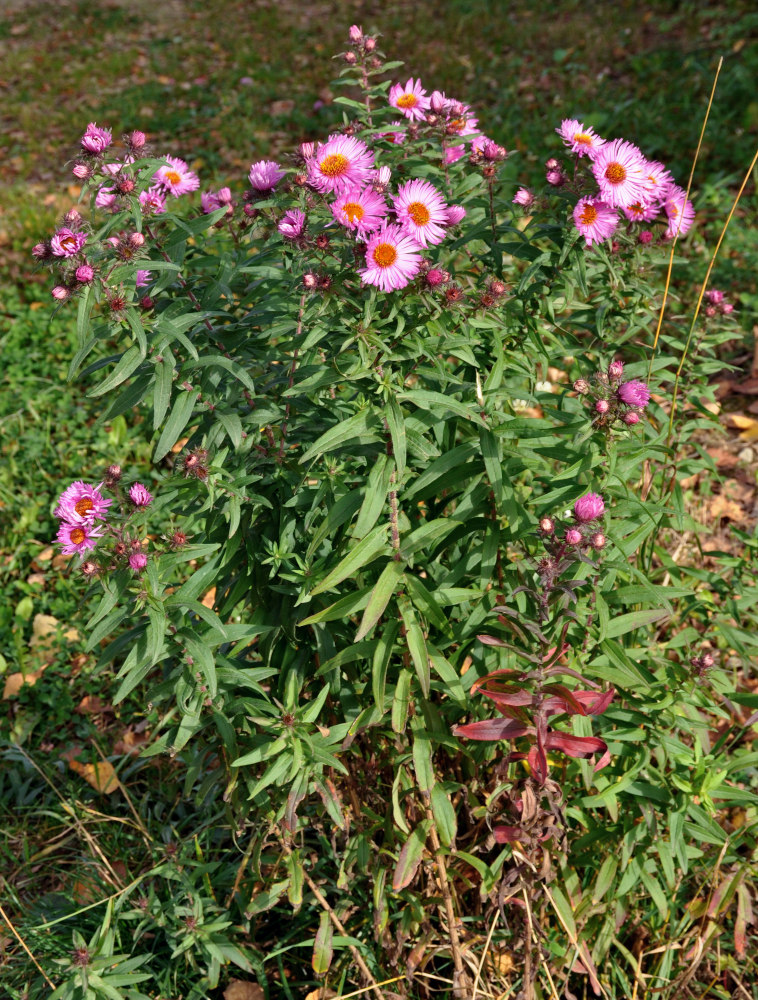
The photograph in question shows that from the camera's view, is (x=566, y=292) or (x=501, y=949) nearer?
(x=566, y=292)

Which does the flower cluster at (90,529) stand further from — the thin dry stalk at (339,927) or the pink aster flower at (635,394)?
the pink aster flower at (635,394)

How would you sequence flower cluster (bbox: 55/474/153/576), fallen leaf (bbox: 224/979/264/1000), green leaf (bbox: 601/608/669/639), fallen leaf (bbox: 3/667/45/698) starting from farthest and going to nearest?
1. fallen leaf (bbox: 3/667/45/698)
2. fallen leaf (bbox: 224/979/264/1000)
3. green leaf (bbox: 601/608/669/639)
4. flower cluster (bbox: 55/474/153/576)

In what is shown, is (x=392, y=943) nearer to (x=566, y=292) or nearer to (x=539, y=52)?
(x=566, y=292)

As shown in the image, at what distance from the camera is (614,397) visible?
188 centimetres

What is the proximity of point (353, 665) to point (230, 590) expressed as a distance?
14.0 inches

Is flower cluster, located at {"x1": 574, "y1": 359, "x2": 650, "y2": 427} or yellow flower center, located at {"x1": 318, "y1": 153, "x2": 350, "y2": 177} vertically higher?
yellow flower center, located at {"x1": 318, "y1": 153, "x2": 350, "y2": 177}

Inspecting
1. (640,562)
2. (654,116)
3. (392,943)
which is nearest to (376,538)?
(640,562)

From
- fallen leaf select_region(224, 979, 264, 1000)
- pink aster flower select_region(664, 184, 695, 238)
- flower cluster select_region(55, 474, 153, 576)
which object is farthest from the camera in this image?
fallen leaf select_region(224, 979, 264, 1000)

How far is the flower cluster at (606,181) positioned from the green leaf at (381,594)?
84cm

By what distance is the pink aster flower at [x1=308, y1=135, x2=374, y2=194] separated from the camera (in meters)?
1.82

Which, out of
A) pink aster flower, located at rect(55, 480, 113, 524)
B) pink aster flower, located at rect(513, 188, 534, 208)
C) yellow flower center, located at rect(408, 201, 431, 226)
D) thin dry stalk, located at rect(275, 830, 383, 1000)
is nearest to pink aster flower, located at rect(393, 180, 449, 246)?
yellow flower center, located at rect(408, 201, 431, 226)

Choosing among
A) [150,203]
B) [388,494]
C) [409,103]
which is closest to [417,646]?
[388,494]

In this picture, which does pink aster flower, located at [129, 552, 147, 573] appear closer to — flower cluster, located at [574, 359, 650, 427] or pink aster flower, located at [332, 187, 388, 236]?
pink aster flower, located at [332, 187, 388, 236]

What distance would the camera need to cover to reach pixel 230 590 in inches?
87.0
